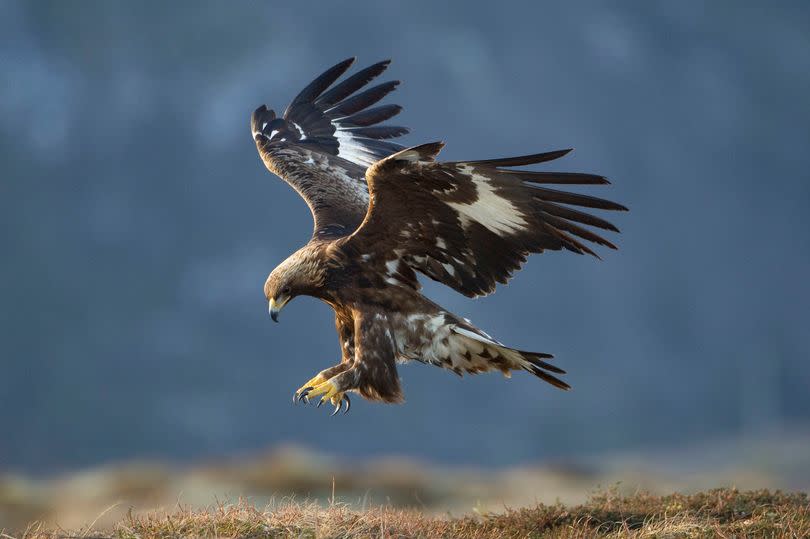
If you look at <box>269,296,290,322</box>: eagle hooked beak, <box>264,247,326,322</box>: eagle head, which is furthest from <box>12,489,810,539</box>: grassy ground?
<box>264,247,326,322</box>: eagle head

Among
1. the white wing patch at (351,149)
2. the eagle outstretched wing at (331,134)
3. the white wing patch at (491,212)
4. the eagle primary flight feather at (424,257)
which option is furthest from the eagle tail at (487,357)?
the white wing patch at (351,149)

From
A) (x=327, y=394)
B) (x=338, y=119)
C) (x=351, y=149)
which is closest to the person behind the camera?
(x=327, y=394)

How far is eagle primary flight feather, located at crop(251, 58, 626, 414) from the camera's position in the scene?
7.87 metres

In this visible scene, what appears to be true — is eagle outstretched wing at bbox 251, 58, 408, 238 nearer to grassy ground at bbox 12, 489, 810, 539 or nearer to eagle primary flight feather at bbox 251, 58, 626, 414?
eagle primary flight feather at bbox 251, 58, 626, 414

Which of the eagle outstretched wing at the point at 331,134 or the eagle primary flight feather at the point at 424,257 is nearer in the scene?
the eagle primary flight feather at the point at 424,257

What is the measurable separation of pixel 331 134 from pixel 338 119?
322mm

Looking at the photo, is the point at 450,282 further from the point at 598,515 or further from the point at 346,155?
the point at 346,155

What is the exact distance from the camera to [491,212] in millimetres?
8203

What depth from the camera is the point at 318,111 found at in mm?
12617

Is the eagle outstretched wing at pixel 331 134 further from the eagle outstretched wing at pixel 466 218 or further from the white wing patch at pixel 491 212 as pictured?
the white wing patch at pixel 491 212

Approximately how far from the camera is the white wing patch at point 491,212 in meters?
8.00

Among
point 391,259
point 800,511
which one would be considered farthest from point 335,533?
point 800,511

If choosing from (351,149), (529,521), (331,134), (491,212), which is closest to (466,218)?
(491,212)

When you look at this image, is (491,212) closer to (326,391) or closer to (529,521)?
(326,391)
